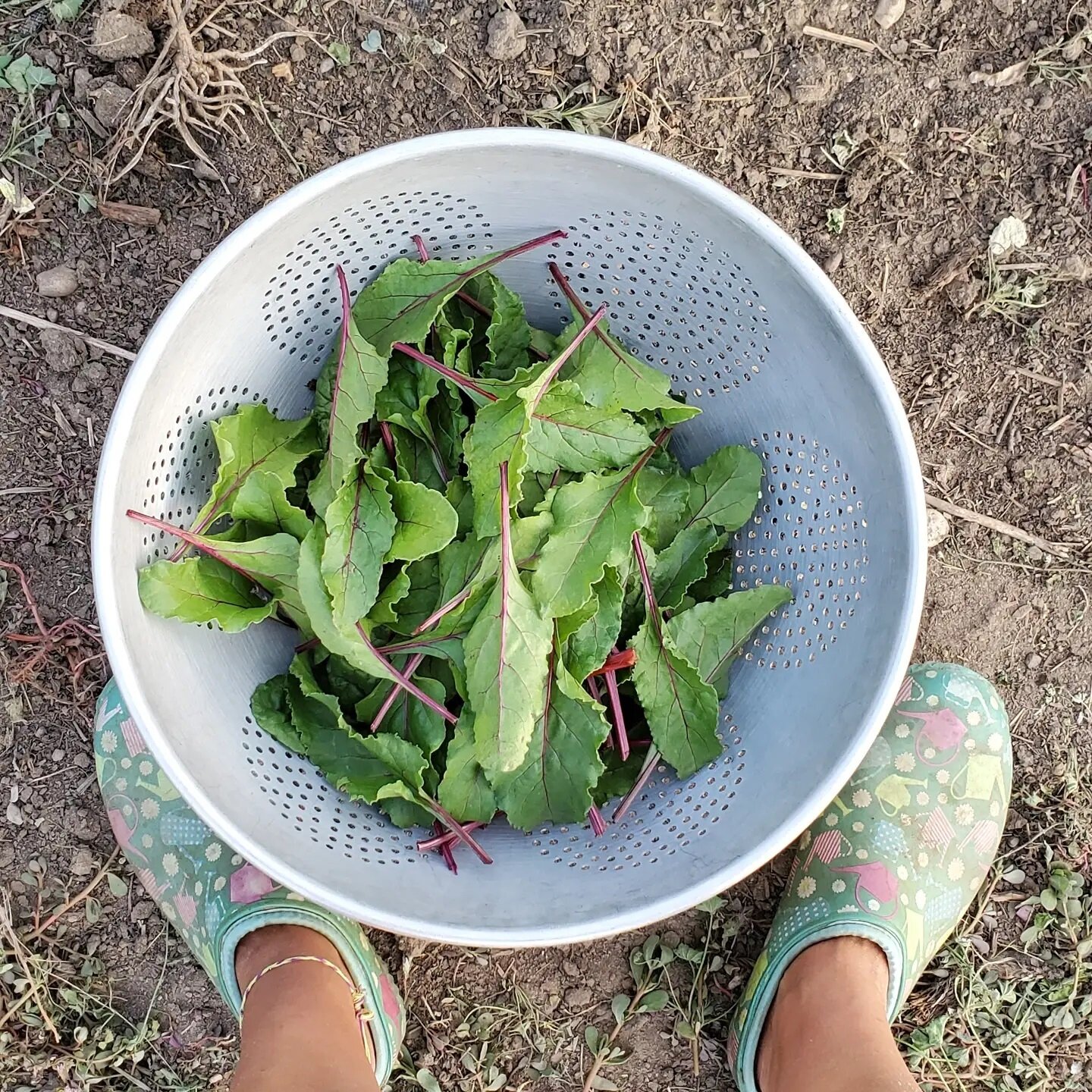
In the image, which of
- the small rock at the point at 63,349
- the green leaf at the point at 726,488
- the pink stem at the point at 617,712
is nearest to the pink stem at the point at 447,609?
the pink stem at the point at 617,712

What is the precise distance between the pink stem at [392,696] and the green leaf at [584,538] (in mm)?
206

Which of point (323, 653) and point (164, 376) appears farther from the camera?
point (323, 653)

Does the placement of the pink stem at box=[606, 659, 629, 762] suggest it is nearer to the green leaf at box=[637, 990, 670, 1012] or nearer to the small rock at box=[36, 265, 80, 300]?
the green leaf at box=[637, 990, 670, 1012]

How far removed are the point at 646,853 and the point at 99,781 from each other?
1.03 metres

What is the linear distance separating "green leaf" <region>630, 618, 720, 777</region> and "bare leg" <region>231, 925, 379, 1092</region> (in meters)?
0.67

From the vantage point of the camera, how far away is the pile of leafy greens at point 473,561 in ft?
4.16

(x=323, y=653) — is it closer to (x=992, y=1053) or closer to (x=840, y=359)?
(x=840, y=359)

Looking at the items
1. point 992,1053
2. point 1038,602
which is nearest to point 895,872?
point 992,1053

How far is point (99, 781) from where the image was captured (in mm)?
1794

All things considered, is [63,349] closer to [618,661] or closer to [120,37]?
[120,37]

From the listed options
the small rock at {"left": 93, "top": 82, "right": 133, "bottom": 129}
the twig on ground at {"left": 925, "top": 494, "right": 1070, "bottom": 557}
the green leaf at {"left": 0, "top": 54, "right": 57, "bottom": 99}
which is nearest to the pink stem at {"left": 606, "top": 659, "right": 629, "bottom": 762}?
the twig on ground at {"left": 925, "top": 494, "right": 1070, "bottom": 557}

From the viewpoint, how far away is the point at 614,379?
4.38ft

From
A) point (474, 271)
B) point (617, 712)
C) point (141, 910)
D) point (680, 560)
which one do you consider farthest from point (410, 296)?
point (141, 910)

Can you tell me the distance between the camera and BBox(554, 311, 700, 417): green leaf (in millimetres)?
1322
